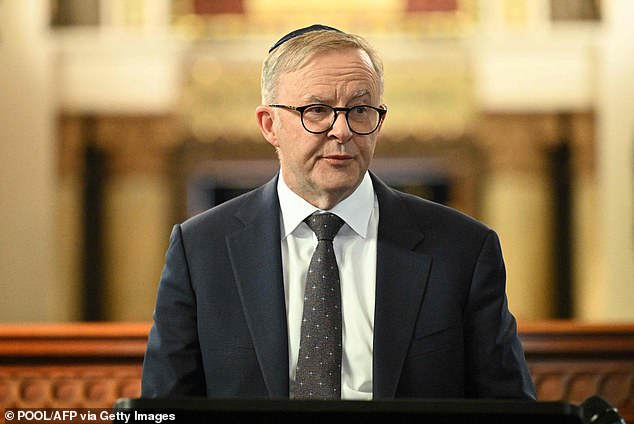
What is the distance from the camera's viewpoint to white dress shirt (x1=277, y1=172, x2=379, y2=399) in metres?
2.17

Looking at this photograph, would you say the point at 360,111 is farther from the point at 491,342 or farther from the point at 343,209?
the point at 491,342

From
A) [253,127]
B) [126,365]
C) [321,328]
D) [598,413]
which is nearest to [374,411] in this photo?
[598,413]

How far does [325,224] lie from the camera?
224 cm

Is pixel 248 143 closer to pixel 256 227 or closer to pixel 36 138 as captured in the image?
pixel 36 138

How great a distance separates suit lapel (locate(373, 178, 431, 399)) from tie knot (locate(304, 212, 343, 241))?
0.11 m

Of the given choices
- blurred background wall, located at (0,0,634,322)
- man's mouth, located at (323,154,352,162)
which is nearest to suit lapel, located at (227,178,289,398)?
man's mouth, located at (323,154,352,162)

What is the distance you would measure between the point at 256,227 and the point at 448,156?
556 centimetres

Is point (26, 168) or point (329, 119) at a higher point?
point (26, 168)

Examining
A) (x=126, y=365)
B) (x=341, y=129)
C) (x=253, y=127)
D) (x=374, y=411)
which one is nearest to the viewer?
(x=374, y=411)

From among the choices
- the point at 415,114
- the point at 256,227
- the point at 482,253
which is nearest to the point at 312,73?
the point at 256,227

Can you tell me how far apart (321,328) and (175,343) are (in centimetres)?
34

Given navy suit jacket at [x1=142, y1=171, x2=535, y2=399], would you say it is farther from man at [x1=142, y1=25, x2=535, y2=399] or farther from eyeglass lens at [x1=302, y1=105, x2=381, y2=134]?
eyeglass lens at [x1=302, y1=105, x2=381, y2=134]

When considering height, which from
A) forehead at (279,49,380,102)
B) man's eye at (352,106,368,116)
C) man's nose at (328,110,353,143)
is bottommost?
man's nose at (328,110,353,143)

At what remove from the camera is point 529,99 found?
7.58 metres
